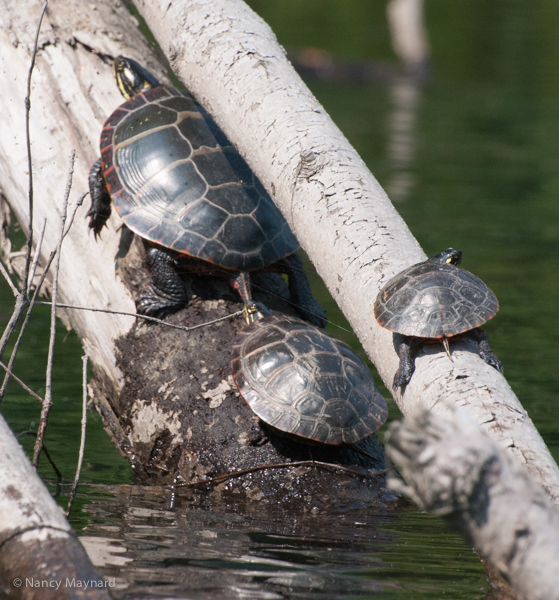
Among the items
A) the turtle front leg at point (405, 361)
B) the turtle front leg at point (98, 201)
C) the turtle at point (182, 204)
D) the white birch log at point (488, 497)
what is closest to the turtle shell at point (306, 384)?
the turtle at point (182, 204)

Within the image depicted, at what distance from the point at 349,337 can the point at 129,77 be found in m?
2.43

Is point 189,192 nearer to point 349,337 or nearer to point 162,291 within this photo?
point 162,291

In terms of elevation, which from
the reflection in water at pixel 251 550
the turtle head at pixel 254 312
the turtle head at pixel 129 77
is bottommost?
the reflection in water at pixel 251 550

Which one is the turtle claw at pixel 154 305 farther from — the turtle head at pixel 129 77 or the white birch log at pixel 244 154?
the turtle head at pixel 129 77

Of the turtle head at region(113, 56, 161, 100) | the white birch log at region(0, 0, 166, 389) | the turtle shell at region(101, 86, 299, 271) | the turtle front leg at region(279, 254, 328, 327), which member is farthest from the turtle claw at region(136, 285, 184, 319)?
the turtle head at region(113, 56, 161, 100)

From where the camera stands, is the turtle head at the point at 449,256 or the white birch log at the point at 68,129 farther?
the white birch log at the point at 68,129

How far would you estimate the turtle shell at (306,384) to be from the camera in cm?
308

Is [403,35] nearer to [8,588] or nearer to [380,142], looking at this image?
[380,142]

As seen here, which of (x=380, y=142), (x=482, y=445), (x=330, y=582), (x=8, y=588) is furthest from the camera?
(x=380, y=142)

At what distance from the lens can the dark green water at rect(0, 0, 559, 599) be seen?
99.3 inches

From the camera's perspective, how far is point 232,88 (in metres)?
3.18

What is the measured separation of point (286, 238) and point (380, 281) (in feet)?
3.98

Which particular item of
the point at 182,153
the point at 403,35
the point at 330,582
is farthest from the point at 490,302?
the point at 403,35

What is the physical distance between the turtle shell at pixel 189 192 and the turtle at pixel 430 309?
3.88 feet
